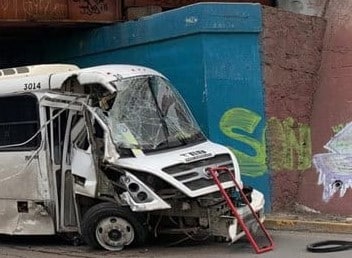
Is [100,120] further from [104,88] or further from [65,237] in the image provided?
[65,237]

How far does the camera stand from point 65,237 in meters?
10.1

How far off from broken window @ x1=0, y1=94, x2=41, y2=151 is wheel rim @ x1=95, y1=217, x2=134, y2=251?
5.25 feet

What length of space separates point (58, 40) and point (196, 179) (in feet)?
25.3

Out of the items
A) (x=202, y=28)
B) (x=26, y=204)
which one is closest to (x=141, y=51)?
(x=202, y=28)

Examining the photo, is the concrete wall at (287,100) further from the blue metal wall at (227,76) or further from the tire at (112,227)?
the tire at (112,227)

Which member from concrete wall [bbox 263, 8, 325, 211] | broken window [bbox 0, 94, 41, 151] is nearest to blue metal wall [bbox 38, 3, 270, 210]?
concrete wall [bbox 263, 8, 325, 211]

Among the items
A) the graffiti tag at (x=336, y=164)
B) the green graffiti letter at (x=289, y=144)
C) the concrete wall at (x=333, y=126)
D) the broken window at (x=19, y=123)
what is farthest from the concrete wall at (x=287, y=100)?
the broken window at (x=19, y=123)

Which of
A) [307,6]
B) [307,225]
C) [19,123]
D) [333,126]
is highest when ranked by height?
[307,6]

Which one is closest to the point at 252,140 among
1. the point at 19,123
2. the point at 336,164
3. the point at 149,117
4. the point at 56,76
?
the point at 336,164

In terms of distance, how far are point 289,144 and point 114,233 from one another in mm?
4189

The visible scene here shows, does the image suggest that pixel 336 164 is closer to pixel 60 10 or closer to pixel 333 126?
pixel 333 126

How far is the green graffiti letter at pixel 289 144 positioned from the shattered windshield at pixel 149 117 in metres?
2.29

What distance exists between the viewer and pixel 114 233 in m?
9.13

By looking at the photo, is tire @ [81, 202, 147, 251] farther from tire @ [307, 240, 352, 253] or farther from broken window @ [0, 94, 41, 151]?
tire @ [307, 240, 352, 253]
